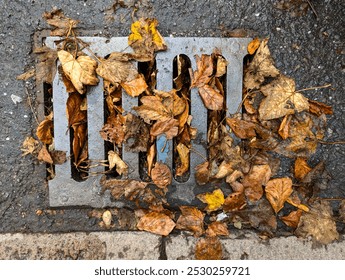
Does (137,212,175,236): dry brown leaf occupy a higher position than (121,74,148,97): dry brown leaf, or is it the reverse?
(121,74,148,97): dry brown leaf

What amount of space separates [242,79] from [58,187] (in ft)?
3.21

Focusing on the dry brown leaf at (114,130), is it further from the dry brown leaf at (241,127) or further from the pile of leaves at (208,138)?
the dry brown leaf at (241,127)

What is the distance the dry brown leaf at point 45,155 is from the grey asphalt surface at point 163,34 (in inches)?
2.4

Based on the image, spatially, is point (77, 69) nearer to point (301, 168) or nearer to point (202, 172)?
point (202, 172)

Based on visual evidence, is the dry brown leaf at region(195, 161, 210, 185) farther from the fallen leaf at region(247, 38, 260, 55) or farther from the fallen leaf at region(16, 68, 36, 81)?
the fallen leaf at region(16, 68, 36, 81)

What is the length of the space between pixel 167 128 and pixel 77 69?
1.54 feet

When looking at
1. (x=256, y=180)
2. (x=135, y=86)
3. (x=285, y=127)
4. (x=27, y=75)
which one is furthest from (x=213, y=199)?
(x=27, y=75)

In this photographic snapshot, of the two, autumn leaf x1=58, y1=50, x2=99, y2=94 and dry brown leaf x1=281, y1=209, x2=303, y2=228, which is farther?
dry brown leaf x1=281, y1=209, x2=303, y2=228

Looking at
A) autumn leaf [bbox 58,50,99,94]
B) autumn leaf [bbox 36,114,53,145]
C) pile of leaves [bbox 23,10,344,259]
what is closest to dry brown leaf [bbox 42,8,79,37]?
pile of leaves [bbox 23,10,344,259]

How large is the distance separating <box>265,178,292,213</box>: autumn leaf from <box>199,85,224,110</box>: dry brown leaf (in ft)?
1.40

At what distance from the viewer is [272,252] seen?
1815 mm

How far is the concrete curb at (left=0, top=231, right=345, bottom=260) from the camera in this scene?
181cm

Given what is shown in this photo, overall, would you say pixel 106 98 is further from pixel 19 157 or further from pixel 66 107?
pixel 19 157
